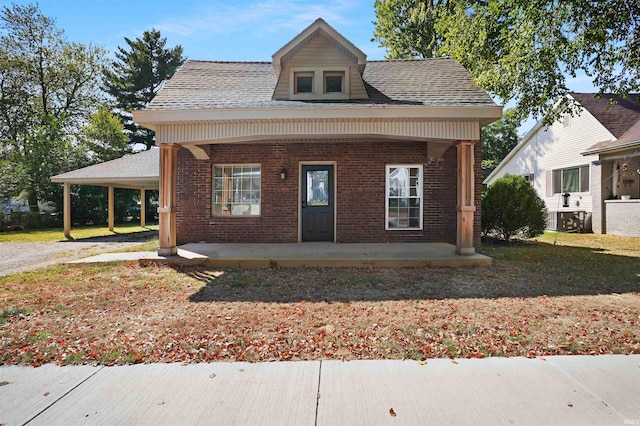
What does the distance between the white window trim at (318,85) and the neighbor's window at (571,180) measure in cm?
1196

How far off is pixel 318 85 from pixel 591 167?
12.1 meters

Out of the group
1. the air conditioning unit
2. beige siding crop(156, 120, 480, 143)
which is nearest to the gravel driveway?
beige siding crop(156, 120, 480, 143)

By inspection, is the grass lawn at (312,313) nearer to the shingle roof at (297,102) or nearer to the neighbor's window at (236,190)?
the neighbor's window at (236,190)

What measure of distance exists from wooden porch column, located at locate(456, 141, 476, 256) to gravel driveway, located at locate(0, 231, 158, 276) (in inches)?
345

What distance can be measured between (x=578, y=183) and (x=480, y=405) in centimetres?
1608

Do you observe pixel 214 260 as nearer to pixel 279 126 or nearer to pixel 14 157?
pixel 279 126

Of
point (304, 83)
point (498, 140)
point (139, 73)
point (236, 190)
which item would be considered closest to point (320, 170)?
point (304, 83)

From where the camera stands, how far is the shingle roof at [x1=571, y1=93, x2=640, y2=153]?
1234 centimetres

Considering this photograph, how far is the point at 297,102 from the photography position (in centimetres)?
766

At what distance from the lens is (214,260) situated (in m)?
6.96

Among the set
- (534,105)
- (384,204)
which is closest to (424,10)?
(534,105)

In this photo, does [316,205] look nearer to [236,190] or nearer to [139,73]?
[236,190]

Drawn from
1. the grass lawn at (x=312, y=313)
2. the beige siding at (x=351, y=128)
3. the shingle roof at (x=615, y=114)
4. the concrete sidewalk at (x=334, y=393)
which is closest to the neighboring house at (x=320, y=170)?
the beige siding at (x=351, y=128)

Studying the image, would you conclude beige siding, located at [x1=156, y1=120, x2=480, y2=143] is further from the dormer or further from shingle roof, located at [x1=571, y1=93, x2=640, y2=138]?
shingle roof, located at [x1=571, y1=93, x2=640, y2=138]
